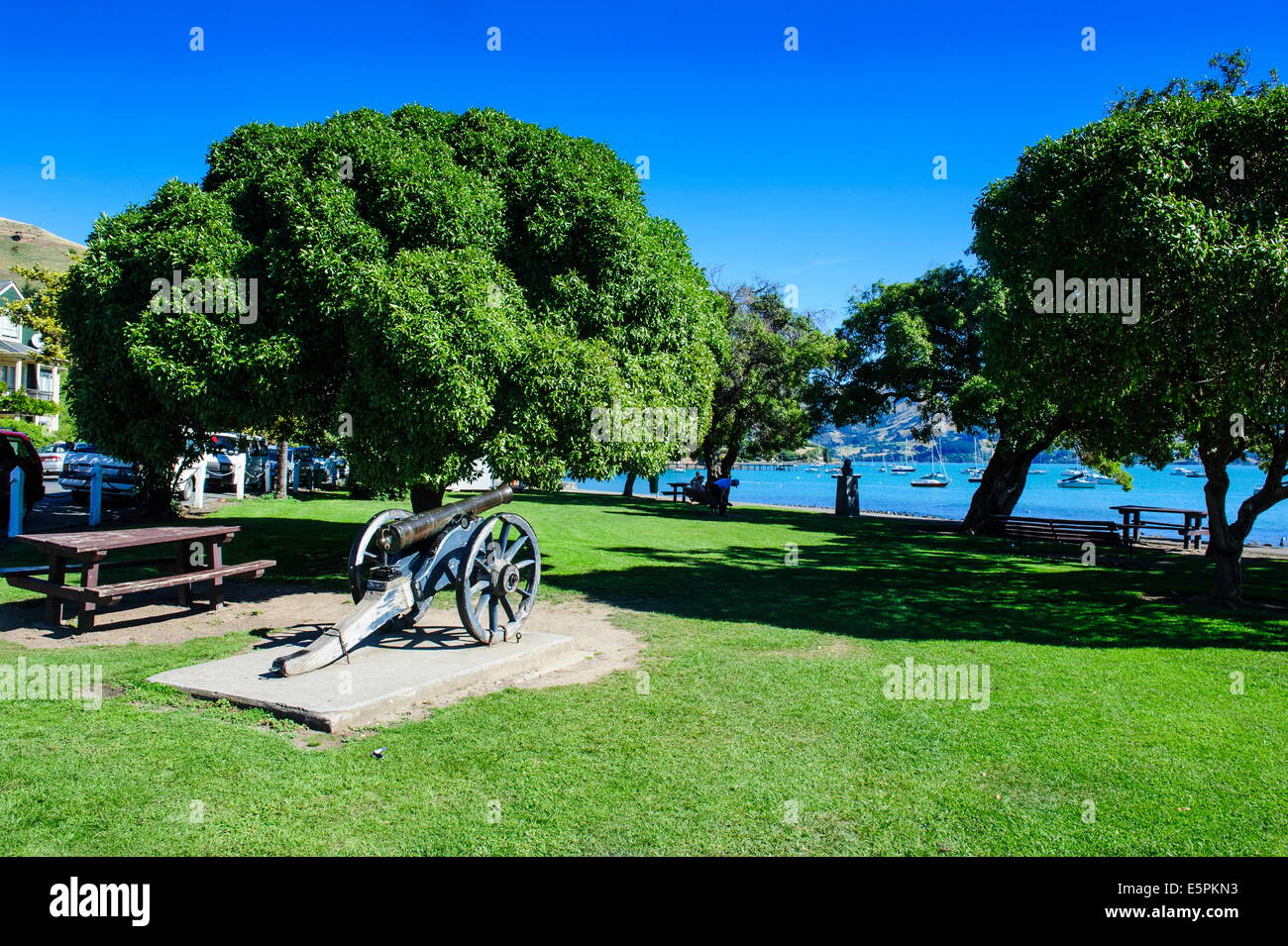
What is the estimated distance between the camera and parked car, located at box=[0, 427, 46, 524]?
15898 millimetres

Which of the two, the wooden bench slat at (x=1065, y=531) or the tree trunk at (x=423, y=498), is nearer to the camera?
the tree trunk at (x=423, y=498)

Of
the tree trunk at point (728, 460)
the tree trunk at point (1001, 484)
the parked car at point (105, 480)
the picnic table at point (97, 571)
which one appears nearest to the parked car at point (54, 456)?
the parked car at point (105, 480)

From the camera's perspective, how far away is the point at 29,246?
146625mm

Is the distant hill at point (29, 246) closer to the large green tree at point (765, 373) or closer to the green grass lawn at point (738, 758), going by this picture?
the large green tree at point (765, 373)

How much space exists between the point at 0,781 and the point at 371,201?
8511mm

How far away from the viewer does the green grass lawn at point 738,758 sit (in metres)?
4.33

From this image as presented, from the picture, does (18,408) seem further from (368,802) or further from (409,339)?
(368,802)

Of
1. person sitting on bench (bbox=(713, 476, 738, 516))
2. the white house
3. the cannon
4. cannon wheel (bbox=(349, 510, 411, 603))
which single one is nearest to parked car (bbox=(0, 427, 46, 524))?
cannon wheel (bbox=(349, 510, 411, 603))

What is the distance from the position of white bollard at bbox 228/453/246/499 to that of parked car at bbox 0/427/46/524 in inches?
341

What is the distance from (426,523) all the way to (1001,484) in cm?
2261

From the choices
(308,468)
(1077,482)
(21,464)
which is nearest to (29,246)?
(308,468)

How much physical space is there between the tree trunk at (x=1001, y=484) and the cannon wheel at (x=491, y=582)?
1996 cm

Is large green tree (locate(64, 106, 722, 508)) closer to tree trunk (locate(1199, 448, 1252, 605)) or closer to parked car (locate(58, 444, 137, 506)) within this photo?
tree trunk (locate(1199, 448, 1252, 605))
